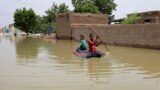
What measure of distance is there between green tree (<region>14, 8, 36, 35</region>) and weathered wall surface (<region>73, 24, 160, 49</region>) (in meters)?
37.5

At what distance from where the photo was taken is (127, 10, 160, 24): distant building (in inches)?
1792

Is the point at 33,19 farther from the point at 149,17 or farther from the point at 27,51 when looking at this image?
the point at 27,51

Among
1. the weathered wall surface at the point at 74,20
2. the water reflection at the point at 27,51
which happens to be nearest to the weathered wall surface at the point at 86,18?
the weathered wall surface at the point at 74,20

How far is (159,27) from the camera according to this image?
2348 centimetres

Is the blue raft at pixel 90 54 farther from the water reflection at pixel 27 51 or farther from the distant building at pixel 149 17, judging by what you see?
the distant building at pixel 149 17

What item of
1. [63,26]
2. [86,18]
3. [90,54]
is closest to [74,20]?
[86,18]

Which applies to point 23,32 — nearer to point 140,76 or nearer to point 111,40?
point 111,40

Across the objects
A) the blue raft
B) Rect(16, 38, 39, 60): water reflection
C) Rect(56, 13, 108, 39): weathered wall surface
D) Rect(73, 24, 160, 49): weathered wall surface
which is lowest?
Rect(16, 38, 39, 60): water reflection

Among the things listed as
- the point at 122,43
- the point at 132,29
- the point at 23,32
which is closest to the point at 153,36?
the point at 132,29

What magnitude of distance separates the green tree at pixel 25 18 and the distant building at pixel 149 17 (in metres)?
26.3

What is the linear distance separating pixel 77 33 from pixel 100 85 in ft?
102

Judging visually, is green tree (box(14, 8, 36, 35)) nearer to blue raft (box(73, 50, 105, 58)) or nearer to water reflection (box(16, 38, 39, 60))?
water reflection (box(16, 38, 39, 60))

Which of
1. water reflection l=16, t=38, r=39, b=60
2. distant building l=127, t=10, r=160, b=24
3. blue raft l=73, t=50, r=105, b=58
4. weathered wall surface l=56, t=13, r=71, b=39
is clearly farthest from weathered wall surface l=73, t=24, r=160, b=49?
distant building l=127, t=10, r=160, b=24

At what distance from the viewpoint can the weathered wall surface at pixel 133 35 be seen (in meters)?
24.1
